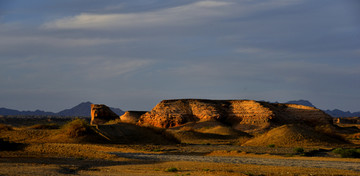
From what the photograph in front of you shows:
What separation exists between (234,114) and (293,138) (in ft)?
60.3

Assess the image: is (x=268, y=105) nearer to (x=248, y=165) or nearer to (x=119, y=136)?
(x=119, y=136)

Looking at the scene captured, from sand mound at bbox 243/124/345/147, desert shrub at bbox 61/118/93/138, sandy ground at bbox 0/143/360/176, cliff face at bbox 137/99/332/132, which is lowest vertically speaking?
sandy ground at bbox 0/143/360/176

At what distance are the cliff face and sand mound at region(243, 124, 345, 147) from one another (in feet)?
41.9

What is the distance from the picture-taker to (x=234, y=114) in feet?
170

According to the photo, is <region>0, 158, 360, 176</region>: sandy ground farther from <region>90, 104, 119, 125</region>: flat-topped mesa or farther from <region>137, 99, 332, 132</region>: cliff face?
<region>90, 104, 119, 125</region>: flat-topped mesa

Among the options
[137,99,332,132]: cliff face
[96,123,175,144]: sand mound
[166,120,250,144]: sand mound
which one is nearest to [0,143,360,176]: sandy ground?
[96,123,175,144]: sand mound

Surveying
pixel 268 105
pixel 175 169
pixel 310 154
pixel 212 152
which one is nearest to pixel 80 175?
pixel 175 169

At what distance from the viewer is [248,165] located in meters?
19.8

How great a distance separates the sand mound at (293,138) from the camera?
3294 cm

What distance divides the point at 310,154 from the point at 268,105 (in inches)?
1089

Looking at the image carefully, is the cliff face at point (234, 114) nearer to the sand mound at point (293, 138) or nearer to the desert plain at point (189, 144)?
the desert plain at point (189, 144)

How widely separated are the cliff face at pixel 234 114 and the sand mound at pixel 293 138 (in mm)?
12759

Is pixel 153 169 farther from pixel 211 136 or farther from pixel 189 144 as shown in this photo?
pixel 211 136

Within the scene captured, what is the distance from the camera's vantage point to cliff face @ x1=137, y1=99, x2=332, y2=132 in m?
50.1
